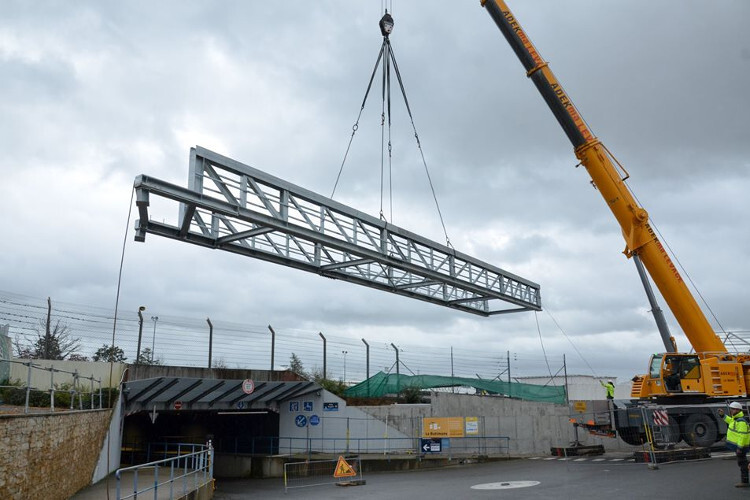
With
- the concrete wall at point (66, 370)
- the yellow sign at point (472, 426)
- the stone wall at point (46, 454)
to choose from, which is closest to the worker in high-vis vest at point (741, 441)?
the yellow sign at point (472, 426)

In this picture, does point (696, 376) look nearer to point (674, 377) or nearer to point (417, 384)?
point (674, 377)

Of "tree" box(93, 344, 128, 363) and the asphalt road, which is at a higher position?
"tree" box(93, 344, 128, 363)

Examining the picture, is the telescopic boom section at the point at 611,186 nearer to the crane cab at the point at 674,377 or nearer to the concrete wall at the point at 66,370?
the crane cab at the point at 674,377

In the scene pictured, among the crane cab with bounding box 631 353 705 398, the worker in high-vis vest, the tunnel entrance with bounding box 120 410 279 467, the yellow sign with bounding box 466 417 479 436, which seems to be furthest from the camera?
the tunnel entrance with bounding box 120 410 279 467

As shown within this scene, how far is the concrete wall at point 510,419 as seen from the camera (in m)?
24.6

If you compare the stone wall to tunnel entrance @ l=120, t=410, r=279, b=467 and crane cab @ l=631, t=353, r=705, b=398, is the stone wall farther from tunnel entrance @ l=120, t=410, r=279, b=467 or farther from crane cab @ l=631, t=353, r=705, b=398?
crane cab @ l=631, t=353, r=705, b=398

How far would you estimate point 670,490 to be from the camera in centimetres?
1236

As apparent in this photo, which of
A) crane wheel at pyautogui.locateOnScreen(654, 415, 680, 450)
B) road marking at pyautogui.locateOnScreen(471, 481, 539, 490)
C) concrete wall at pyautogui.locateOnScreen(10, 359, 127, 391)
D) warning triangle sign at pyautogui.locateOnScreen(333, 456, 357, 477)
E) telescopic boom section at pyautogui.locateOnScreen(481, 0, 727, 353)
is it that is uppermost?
telescopic boom section at pyautogui.locateOnScreen(481, 0, 727, 353)

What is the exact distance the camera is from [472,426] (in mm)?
24609

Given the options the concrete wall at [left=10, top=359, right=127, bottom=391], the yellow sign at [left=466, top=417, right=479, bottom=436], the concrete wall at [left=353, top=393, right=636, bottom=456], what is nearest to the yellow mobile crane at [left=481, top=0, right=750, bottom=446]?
the concrete wall at [left=353, top=393, right=636, bottom=456]

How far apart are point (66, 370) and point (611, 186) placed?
61.0 feet

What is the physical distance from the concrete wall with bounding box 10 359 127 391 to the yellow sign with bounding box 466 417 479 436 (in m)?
13.3

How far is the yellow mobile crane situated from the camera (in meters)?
18.3

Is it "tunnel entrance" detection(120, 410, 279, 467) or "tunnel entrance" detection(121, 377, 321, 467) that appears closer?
"tunnel entrance" detection(121, 377, 321, 467)
